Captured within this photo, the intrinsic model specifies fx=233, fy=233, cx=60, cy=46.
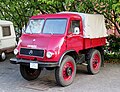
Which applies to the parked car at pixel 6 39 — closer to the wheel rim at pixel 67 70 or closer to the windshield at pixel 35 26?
→ the windshield at pixel 35 26

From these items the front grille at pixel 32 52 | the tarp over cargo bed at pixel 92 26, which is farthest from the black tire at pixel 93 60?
the front grille at pixel 32 52

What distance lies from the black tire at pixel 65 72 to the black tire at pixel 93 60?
3.60 ft

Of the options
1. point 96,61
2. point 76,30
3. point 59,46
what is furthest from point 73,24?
point 96,61

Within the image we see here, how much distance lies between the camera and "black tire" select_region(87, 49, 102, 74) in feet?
28.1

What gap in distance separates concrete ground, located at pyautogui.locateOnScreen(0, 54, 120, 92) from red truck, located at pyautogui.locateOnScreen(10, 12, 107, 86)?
28 cm

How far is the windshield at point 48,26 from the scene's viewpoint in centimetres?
766

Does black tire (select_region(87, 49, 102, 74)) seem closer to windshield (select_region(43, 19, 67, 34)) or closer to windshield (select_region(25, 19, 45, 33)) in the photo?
windshield (select_region(43, 19, 67, 34))

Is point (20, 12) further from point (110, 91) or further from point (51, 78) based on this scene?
point (110, 91)

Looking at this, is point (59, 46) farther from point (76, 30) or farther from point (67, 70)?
point (76, 30)

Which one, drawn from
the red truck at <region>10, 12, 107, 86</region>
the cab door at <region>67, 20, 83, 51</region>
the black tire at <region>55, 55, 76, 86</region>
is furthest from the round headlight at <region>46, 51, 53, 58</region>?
the cab door at <region>67, 20, 83, 51</region>

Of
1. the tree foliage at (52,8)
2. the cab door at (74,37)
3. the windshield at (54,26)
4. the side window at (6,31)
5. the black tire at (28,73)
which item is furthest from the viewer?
the side window at (6,31)

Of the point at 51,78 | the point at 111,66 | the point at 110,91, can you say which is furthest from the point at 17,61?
the point at 111,66

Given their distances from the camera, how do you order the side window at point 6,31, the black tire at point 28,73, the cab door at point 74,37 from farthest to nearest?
the side window at point 6,31, the black tire at point 28,73, the cab door at point 74,37

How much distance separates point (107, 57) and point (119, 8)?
456 centimetres
